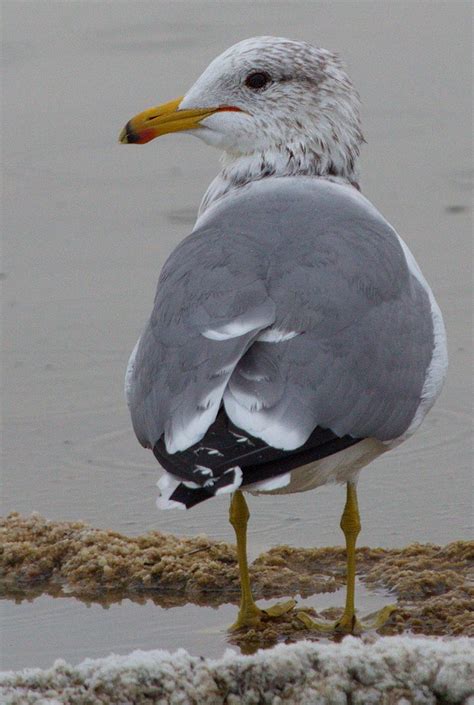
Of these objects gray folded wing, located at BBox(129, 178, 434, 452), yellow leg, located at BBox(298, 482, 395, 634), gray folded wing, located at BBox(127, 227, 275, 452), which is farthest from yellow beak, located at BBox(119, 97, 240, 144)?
yellow leg, located at BBox(298, 482, 395, 634)

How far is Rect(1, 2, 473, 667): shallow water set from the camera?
228 inches

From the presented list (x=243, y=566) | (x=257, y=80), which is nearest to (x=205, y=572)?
(x=243, y=566)

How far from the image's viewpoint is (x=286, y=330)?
175 inches

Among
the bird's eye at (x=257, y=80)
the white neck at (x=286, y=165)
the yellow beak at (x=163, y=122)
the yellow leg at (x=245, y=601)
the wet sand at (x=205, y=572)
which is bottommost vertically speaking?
the wet sand at (x=205, y=572)

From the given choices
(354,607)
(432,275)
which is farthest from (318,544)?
(432,275)

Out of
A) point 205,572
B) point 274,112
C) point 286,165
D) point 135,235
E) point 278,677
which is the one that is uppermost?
point 274,112

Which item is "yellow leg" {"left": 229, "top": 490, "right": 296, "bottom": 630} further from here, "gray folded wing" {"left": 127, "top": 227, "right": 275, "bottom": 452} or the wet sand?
"gray folded wing" {"left": 127, "top": 227, "right": 275, "bottom": 452}

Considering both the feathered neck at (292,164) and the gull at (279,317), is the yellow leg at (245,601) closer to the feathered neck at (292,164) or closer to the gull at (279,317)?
the gull at (279,317)

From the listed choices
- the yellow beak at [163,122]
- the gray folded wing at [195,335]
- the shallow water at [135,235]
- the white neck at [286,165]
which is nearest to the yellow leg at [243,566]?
the shallow water at [135,235]

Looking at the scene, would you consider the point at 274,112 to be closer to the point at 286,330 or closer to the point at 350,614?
the point at 286,330

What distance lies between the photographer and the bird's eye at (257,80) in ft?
18.7

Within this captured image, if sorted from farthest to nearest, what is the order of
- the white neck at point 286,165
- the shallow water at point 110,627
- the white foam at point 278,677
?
the white neck at point 286,165, the shallow water at point 110,627, the white foam at point 278,677

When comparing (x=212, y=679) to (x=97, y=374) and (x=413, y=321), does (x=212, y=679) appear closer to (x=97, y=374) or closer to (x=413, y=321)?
(x=413, y=321)

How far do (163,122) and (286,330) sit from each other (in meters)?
1.56
